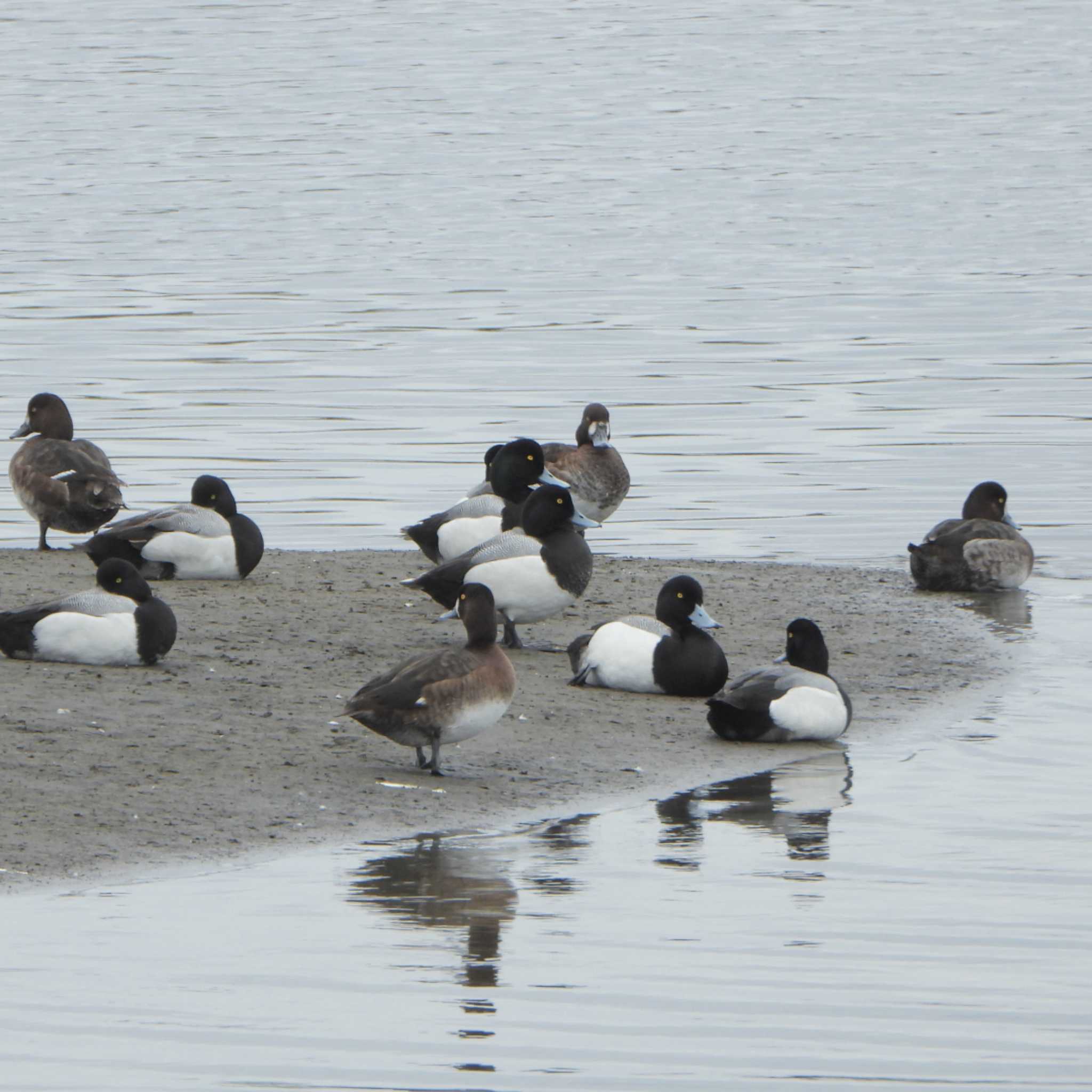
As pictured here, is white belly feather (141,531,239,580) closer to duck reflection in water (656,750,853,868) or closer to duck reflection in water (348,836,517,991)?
duck reflection in water (656,750,853,868)

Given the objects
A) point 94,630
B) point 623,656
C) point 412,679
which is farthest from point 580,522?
point 412,679

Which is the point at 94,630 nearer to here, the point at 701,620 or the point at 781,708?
the point at 701,620

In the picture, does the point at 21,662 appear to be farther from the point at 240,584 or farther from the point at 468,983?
the point at 468,983

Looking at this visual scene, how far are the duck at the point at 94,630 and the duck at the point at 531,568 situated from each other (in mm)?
1763

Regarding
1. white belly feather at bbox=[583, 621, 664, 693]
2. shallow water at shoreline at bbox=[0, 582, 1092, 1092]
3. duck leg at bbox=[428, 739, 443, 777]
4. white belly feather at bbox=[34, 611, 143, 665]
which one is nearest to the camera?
shallow water at shoreline at bbox=[0, 582, 1092, 1092]

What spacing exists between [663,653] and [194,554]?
152 inches

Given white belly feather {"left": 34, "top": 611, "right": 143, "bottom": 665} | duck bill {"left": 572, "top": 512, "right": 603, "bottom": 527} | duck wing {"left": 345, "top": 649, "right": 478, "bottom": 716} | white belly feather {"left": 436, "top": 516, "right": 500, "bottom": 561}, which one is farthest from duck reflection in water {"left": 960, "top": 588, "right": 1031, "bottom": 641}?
white belly feather {"left": 34, "top": 611, "right": 143, "bottom": 665}

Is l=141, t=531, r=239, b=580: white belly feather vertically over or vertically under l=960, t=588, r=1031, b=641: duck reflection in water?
over

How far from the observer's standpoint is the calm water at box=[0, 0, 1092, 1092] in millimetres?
7125

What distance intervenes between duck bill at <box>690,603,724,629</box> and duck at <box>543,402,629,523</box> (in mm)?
4698

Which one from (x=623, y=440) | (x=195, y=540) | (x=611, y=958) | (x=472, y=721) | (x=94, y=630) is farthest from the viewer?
(x=623, y=440)

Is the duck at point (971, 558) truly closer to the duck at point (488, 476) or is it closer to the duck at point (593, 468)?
the duck at point (593, 468)

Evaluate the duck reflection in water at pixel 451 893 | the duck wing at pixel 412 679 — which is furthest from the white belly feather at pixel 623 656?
the duck reflection in water at pixel 451 893

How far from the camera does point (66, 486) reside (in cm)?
1545
